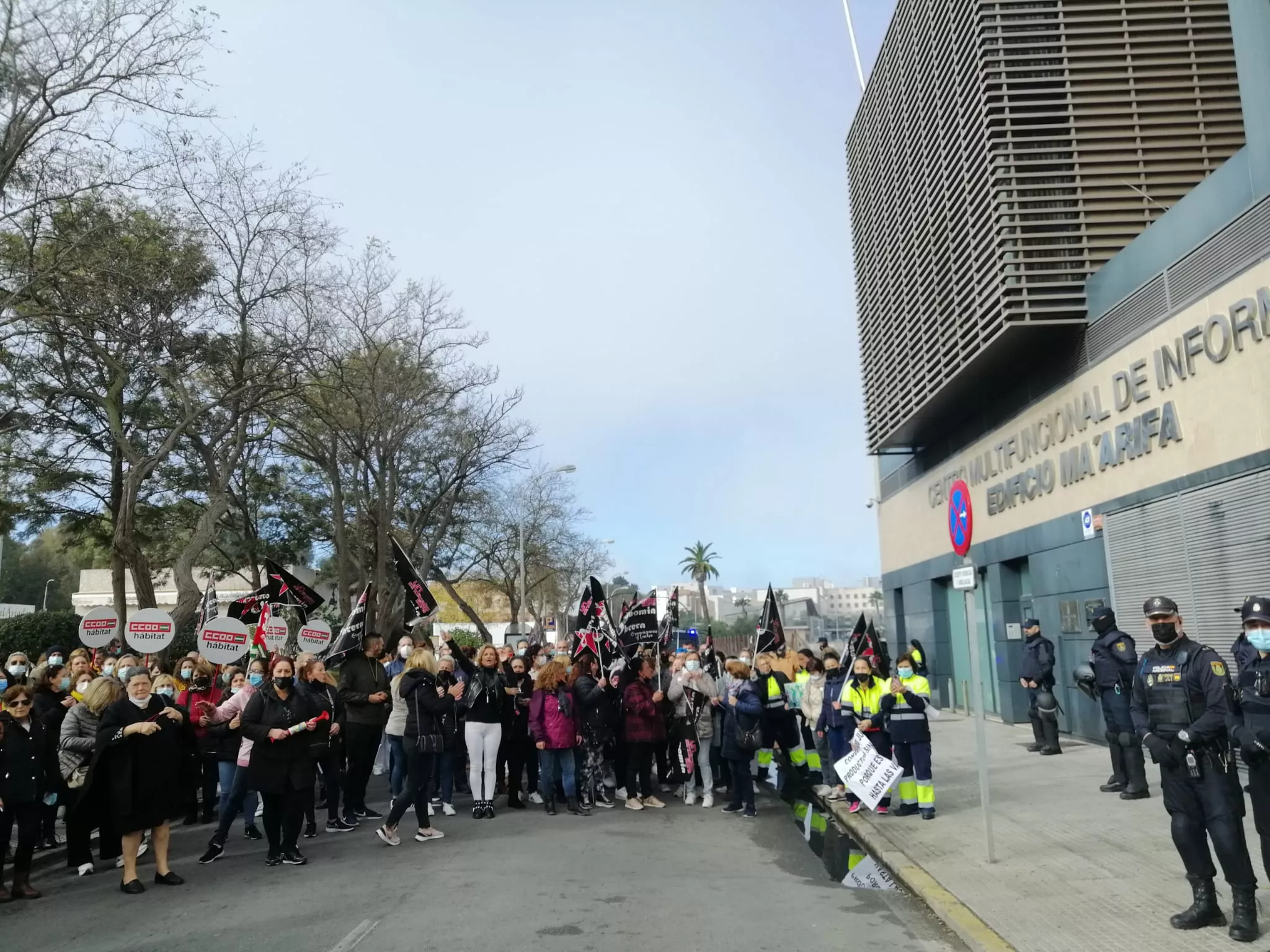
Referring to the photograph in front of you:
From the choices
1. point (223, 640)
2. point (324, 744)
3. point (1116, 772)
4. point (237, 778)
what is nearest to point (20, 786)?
point (237, 778)

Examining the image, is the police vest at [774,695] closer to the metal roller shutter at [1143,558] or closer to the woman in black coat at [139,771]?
the metal roller shutter at [1143,558]

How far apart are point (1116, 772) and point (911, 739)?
2.74m

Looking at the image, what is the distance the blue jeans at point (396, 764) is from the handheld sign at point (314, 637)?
12.5 ft

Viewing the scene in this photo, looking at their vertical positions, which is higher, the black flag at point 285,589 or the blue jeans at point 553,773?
the black flag at point 285,589

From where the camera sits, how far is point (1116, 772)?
10.7m

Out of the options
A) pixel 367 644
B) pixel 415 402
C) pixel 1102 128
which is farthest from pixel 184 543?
pixel 1102 128

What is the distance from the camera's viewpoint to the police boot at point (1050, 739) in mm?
14273

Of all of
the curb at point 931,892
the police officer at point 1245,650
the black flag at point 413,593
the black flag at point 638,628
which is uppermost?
the black flag at point 413,593

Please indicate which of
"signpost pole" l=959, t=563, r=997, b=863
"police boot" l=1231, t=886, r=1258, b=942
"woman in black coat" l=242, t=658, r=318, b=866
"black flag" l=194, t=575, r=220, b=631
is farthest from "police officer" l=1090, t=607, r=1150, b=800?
"black flag" l=194, t=575, r=220, b=631

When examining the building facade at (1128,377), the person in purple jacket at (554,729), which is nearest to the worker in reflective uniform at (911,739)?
the building facade at (1128,377)

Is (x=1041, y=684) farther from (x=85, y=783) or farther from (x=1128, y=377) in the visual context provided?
(x=85, y=783)

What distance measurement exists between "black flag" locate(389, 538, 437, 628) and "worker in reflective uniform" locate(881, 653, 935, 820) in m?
6.25

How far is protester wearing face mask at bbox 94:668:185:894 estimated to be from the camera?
7.62m

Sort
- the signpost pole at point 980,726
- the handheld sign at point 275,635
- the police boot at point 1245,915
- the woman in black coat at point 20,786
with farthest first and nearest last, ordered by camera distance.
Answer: the handheld sign at point 275,635, the signpost pole at point 980,726, the woman in black coat at point 20,786, the police boot at point 1245,915
